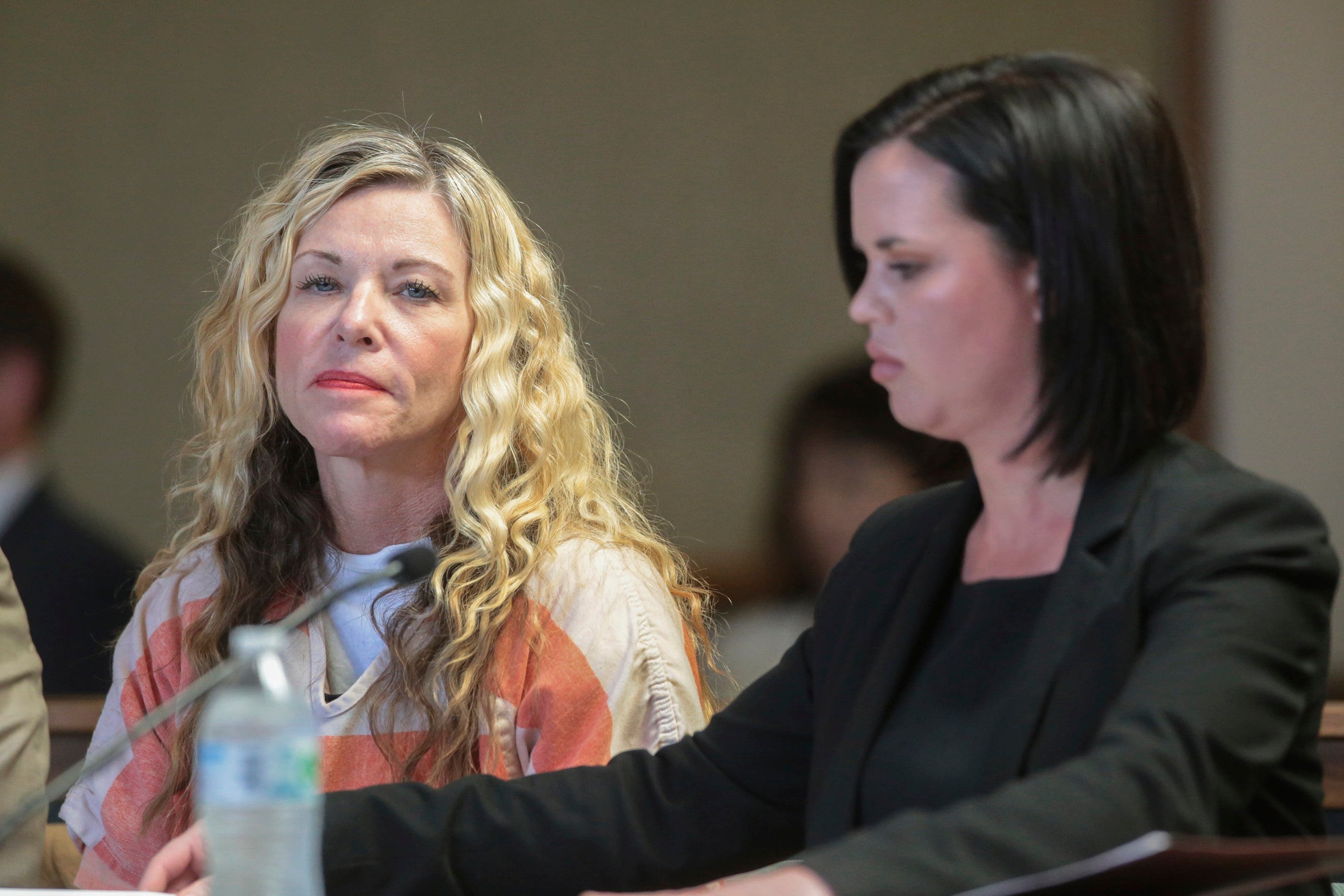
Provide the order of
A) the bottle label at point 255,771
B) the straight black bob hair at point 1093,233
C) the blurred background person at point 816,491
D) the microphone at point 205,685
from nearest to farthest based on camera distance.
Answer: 1. the bottle label at point 255,771
2. the microphone at point 205,685
3. the straight black bob hair at point 1093,233
4. the blurred background person at point 816,491

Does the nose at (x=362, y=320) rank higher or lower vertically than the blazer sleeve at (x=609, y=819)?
higher

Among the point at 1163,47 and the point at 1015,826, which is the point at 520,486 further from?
the point at 1163,47

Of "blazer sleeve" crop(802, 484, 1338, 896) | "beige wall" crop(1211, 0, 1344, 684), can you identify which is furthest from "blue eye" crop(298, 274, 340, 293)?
"beige wall" crop(1211, 0, 1344, 684)

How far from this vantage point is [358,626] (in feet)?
5.51

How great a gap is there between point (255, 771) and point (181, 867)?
1.30ft

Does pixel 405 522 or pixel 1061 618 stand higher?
pixel 1061 618

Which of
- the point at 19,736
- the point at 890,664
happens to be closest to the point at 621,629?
the point at 890,664

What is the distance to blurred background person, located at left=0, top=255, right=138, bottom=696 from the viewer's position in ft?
9.50

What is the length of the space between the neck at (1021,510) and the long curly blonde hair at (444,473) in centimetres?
65

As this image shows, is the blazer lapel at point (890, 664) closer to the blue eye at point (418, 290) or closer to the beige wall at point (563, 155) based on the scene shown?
the blue eye at point (418, 290)

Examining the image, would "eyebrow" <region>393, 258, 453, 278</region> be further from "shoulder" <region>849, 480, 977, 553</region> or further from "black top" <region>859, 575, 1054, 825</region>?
"black top" <region>859, 575, 1054, 825</region>

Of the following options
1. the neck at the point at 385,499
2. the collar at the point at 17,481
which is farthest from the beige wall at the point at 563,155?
the neck at the point at 385,499

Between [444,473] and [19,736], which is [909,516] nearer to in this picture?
[444,473]

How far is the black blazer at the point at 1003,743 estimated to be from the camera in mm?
841
